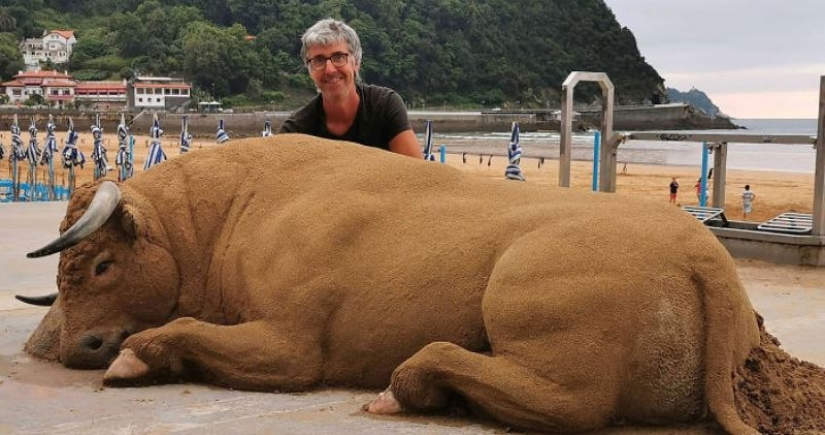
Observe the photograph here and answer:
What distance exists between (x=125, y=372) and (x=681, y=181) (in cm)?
2886

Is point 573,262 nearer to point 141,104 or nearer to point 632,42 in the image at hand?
point 141,104

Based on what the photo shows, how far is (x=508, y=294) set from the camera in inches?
164

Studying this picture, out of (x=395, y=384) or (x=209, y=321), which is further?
(x=209, y=321)

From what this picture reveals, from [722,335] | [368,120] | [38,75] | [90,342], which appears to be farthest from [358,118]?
[38,75]

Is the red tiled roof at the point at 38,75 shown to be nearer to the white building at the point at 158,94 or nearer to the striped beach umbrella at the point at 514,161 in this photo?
the white building at the point at 158,94

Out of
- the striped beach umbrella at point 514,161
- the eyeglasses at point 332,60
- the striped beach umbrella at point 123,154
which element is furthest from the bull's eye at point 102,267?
the striped beach umbrella at point 123,154

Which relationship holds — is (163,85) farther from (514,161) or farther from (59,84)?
(514,161)

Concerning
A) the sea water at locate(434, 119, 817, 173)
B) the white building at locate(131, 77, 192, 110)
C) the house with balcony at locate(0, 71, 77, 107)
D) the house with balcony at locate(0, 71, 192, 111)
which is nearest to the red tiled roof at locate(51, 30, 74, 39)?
the house with balcony at locate(0, 71, 192, 111)

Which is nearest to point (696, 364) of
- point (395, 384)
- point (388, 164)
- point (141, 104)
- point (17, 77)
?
point (395, 384)

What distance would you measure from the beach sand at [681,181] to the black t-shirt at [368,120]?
12.4 meters

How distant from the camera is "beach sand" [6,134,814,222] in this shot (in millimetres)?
22945

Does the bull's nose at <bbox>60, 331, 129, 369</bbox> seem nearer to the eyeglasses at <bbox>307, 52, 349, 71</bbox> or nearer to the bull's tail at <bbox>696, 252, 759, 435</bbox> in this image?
the eyeglasses at <bbox>307, 52, 349, 71</bbox>

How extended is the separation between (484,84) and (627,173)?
104 m

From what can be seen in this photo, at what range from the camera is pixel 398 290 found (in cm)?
464
